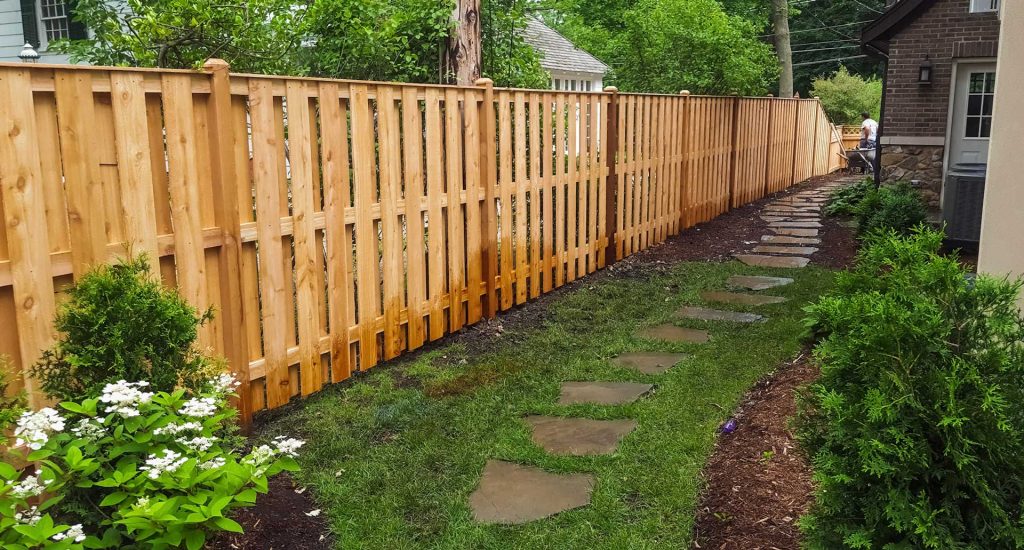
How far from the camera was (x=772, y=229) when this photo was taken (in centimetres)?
1148

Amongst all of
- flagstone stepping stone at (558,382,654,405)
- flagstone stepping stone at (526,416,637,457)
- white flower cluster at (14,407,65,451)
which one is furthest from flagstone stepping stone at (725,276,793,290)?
white flower cluster at (14,407,65,451)

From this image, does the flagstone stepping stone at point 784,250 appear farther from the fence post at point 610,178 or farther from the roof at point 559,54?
the roof at point 559,54

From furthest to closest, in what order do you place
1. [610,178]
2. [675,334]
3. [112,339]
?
[610,178]
[675,334]
[112,339]

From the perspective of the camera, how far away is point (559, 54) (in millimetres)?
25922

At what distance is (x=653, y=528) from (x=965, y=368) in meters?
1.39

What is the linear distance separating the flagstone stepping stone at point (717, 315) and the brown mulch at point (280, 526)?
3.96m

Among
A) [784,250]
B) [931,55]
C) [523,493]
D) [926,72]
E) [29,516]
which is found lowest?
[523,493]

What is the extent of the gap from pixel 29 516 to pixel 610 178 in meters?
6.60

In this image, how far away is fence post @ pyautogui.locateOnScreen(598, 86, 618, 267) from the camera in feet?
27.3

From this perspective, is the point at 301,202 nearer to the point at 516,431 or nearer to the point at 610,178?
the point at 516,431

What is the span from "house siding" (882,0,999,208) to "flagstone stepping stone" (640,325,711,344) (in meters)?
7.39

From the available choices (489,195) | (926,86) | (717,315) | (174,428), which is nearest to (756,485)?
(174,428)

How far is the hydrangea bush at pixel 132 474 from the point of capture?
2.39 m

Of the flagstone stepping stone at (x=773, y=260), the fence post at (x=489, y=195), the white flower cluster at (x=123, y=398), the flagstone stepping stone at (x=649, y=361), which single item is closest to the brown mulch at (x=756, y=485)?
the flagstone stepping stone at (x=649, y=361)
